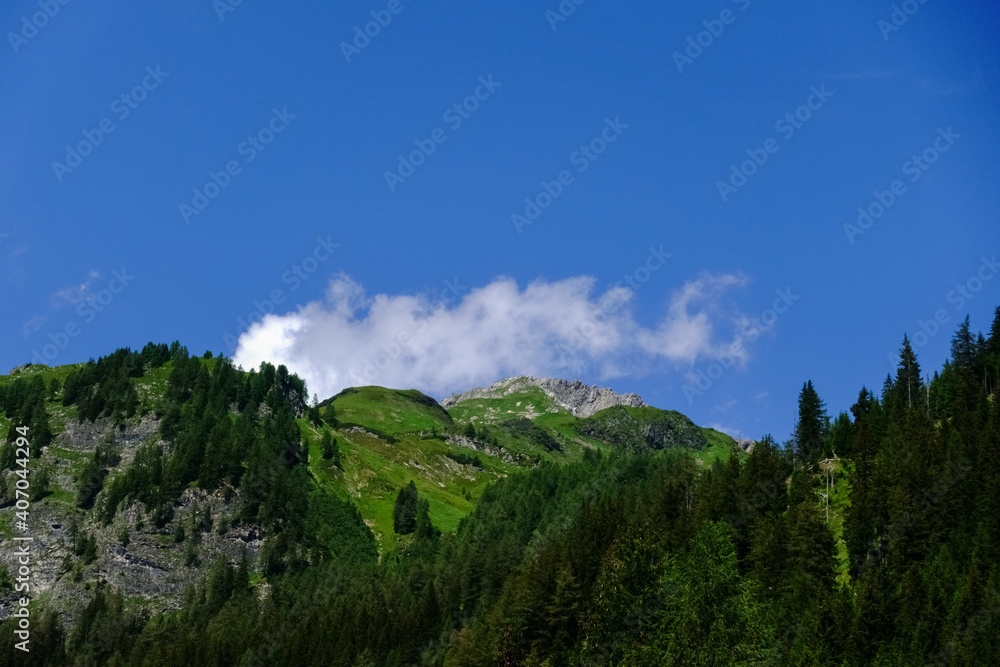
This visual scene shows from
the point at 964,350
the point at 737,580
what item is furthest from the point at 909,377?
the point at 737,580

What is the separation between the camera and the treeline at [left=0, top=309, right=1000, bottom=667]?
74.2 m

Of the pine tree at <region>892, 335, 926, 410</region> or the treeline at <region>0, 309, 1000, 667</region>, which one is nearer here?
the treeline at <region>0, 309, 1000, 667</region>

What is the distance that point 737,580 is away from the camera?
66.7 meters

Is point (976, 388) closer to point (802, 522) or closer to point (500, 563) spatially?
point (802, 522)

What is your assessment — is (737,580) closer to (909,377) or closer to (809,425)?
(809,425)

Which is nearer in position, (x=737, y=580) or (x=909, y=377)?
(x=737, y=580)

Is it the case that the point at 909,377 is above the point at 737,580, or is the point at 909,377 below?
above

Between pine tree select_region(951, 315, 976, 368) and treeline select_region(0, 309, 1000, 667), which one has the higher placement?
pine tree select_region(951, 315, 976, 368)

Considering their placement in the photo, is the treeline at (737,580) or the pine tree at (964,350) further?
the pine tree at (964,350)

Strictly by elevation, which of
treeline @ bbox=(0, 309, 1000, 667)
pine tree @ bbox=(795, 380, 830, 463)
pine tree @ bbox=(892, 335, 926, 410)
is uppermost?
Result: pine tree @ bbox=(892, 335, 926, 410)

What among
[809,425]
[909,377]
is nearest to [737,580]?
[809,425]

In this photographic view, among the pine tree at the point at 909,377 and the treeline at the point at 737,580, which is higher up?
the pine tree at the point at 909,377

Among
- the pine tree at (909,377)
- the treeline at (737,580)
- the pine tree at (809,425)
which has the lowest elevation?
the treeline at (737,580)

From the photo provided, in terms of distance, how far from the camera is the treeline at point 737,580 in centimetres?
7425
